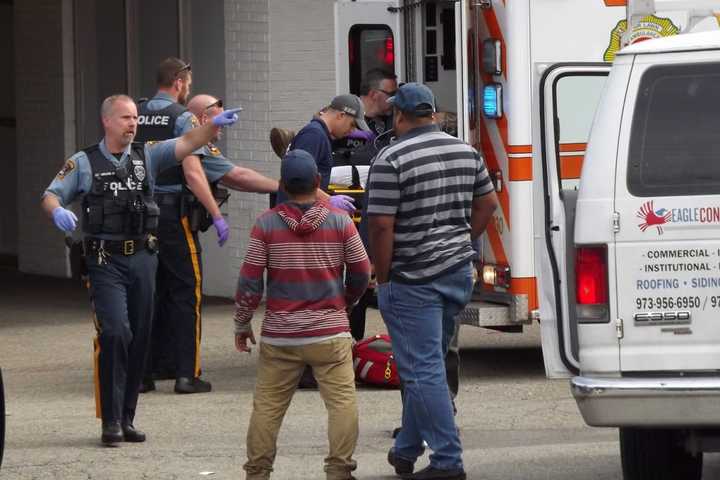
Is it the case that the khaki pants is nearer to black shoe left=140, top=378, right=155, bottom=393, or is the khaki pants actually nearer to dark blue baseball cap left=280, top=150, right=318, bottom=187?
dark blue baseball cap left=280, top=150, right=318, bottom=187

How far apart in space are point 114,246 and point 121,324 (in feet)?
1.31

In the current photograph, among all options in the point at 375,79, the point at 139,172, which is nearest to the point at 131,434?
the point at 139,172

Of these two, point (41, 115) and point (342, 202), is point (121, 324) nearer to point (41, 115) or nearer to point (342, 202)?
point (342, 202)

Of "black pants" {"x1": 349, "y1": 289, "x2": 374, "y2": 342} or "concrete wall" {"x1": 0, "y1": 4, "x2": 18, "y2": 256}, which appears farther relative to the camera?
"concrete wall" {"x1": 0, "y1": 4, "x2": 18, "y2": 256}

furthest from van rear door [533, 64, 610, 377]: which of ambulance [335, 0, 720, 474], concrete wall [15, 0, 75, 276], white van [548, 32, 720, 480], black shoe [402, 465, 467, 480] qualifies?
concrete wall [15, 0, 75, 276]

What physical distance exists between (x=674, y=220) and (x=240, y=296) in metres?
1.94

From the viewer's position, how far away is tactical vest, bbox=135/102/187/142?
33.9ft

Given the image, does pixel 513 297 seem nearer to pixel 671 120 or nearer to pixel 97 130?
pixel 671 120

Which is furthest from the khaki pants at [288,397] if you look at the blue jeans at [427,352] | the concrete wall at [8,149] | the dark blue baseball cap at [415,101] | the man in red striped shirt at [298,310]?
the concrete wall at [8,149]

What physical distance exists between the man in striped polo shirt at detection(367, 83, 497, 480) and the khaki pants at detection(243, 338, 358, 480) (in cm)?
35

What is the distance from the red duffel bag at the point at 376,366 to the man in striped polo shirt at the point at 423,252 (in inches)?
104

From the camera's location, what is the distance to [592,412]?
6.41 metres

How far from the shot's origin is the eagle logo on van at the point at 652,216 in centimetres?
637

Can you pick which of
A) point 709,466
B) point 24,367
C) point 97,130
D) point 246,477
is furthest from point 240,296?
point 97,130
